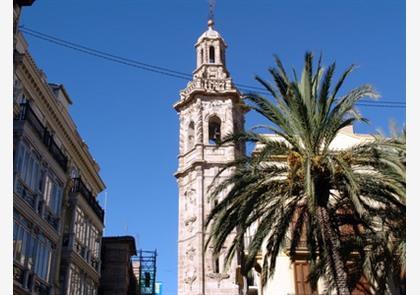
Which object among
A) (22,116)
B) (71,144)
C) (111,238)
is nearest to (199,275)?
(111,238)

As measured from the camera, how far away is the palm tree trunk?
58.3 feet

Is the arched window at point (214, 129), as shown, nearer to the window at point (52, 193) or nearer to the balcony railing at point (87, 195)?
the balcony railing at point (87, 195)

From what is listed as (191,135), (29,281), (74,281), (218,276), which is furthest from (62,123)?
(191,135)

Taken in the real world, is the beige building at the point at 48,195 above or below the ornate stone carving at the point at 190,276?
above

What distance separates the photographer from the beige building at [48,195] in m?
23.4

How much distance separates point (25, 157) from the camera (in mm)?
24109

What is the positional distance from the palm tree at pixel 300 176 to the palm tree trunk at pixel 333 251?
29 millimetres

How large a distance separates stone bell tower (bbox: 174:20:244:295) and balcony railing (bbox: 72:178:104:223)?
894 centimetres

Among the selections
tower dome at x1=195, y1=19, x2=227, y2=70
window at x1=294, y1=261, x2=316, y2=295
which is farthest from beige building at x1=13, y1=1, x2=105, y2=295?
tower dome at x1=195, y1=19, x2=227, y2=70

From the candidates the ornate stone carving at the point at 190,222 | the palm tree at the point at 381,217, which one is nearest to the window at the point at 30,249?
the palm tree at the point at 381,217

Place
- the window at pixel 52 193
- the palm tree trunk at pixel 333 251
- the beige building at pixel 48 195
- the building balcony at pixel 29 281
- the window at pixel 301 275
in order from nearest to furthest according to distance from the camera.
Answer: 1. the palm tree trunk at pixel 333 251
2. the building balcony at pixel 29 281
3. the beige building at pixel 48 195
4. the window at pixel 301 275
5. the window at pixel 52 193

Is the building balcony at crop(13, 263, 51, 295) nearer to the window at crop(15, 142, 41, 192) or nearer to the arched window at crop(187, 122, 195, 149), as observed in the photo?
the window at crop(15, 142, 41, 192)

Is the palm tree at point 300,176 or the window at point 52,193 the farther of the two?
the window at point 52,193

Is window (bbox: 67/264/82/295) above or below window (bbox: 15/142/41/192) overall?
below
